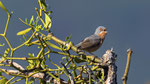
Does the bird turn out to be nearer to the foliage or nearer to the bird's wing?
the bird's wing

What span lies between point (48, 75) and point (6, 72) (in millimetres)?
237

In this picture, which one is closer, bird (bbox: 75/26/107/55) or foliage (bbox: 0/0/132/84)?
foliage (bbox: 0/0/132/84)

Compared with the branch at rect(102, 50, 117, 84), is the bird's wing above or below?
above

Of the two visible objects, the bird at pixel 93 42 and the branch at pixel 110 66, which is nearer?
the branch at pixel 110 66

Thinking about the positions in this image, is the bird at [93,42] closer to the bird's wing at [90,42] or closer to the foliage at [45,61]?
the bird's wing at [90,42]

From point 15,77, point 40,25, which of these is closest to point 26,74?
point 15,77

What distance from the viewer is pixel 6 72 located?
157 cm

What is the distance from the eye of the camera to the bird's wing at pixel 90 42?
3420 millimetres

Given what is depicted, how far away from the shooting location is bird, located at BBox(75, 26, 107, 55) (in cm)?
344

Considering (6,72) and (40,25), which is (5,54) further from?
(40,25)

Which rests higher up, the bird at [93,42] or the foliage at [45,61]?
the bird at [93,42]

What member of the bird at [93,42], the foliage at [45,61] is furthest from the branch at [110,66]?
the bird at [93,42]

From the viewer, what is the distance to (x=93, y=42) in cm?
381

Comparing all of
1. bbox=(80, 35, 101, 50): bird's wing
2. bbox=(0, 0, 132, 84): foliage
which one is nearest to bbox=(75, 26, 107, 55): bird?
bbox=(80, 35, 101, 50): bird's wing
